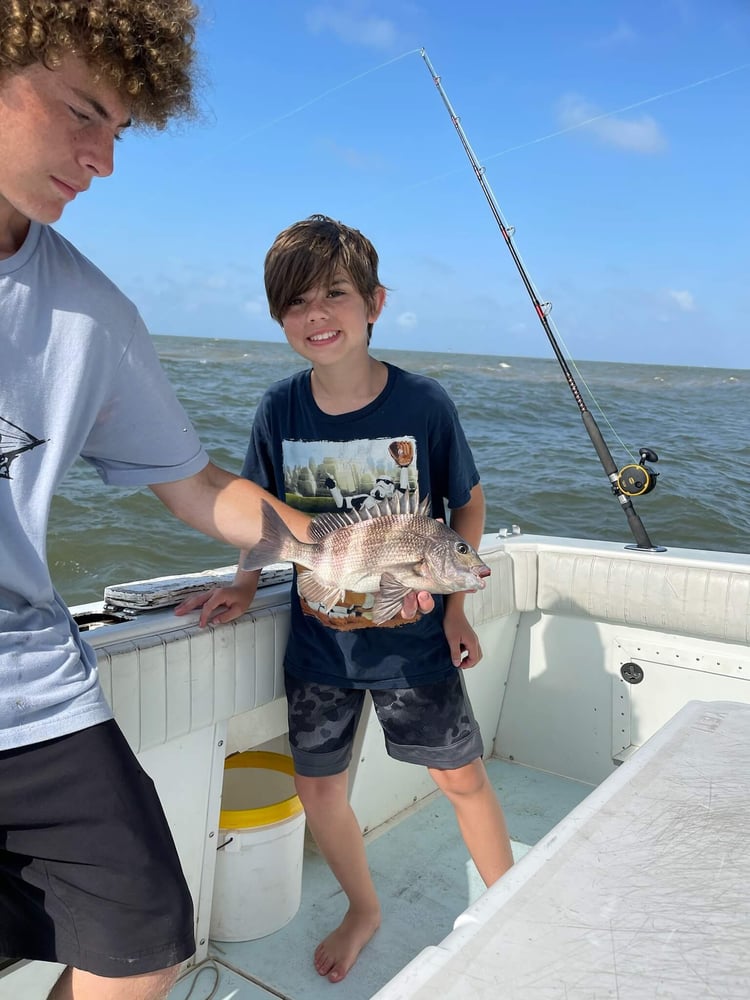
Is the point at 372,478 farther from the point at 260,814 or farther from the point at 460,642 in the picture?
the point at 260,814

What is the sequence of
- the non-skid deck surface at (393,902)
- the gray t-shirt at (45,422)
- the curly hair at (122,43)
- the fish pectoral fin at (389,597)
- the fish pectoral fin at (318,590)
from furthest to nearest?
the non-skid deck surface at (393,902) → the fish pectoral fin at (318,590) → the fish pectoral fin at (389,597) → the gray t-shirt at (45,422) → the curly hair at (122,43)

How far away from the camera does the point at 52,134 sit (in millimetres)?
1335

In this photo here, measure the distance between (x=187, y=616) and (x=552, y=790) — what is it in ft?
6.82

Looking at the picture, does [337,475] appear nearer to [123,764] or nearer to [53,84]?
[123,764]

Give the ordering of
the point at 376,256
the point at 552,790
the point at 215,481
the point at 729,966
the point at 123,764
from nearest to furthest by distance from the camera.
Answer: the point at 729,966, the point at 123,764, the point at 215,481, the point at 376,256, the point at 552,790

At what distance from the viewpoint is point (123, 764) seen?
1.44 meters

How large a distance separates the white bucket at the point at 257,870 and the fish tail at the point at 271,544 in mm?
920

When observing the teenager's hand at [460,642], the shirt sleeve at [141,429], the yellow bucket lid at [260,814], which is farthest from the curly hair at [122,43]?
the yellow bucket lid at [260,814]

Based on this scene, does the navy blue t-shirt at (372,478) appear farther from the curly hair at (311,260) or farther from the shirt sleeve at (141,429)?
the shirt sleeve at (141,429)

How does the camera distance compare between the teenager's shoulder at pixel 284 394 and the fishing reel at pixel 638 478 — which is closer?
the teenager's shoulder at pixel 284 394

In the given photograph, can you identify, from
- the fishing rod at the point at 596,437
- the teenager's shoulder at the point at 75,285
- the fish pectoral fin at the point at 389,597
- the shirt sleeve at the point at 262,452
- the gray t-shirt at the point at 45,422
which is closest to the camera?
the gray t-shirt at the point at 45,422

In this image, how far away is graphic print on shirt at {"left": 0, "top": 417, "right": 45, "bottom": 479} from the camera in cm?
140

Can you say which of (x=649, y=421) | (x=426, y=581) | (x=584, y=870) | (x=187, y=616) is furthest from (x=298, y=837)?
(x=649, y=421)

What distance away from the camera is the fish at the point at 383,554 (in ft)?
6.42
